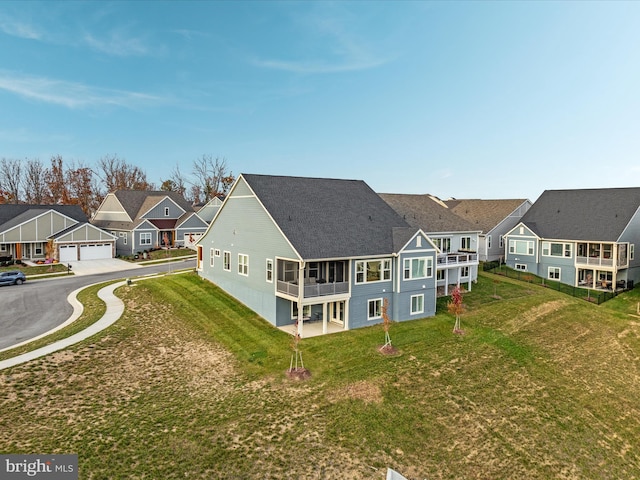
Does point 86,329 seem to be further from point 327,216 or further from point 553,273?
point 553,273

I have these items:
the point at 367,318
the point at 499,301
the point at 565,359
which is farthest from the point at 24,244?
the point at 565,359

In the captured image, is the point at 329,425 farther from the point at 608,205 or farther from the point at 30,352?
the point at 608,205

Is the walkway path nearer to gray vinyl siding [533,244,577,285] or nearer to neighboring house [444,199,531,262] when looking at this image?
neighboring house [444,199,531,262]

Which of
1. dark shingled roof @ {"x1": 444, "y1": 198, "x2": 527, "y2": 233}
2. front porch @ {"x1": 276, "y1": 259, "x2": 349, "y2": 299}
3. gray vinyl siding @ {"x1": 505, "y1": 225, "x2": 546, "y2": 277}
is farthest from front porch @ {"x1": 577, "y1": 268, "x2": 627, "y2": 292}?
front porch @ {"x1": 276, "y1": 259, "x2": 349, "y2": 299}

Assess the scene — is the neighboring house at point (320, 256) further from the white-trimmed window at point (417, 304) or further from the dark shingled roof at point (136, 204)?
the dark shingled roof at point (136, 204)

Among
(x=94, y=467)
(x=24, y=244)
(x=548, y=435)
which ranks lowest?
(x=548, y=435)

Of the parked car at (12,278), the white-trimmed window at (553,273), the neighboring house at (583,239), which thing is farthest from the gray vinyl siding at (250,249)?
the neighboring house at (583,239)

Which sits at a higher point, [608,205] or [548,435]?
[608,205]
